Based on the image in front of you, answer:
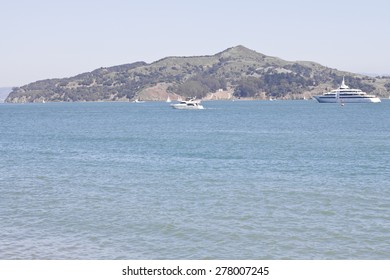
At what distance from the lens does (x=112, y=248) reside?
88.0 ft

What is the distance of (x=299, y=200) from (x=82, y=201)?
13.5 metres

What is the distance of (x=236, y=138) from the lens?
304 feet

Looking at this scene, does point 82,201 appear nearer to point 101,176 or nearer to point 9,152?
point 101,176

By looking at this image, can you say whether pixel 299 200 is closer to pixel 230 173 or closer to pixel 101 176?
pixel 230 173

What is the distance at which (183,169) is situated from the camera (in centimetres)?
5441

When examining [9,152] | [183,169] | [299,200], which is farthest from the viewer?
Answer: [9,152]

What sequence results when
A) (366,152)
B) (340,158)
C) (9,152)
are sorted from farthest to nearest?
1. (9,152)
2. (366,152)
3. (340,158)

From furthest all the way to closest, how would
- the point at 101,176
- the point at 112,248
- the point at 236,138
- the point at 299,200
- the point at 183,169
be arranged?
the point at 236,138
the point at 183,169
the point at 101,176
the point at 299,200
the point at 112,248

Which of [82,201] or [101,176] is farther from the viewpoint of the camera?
[101,176]

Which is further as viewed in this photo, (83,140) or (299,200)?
(83,140)

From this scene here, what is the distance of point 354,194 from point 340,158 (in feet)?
76.2

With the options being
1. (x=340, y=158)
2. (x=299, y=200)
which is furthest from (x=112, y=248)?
(x=340, y=158)
